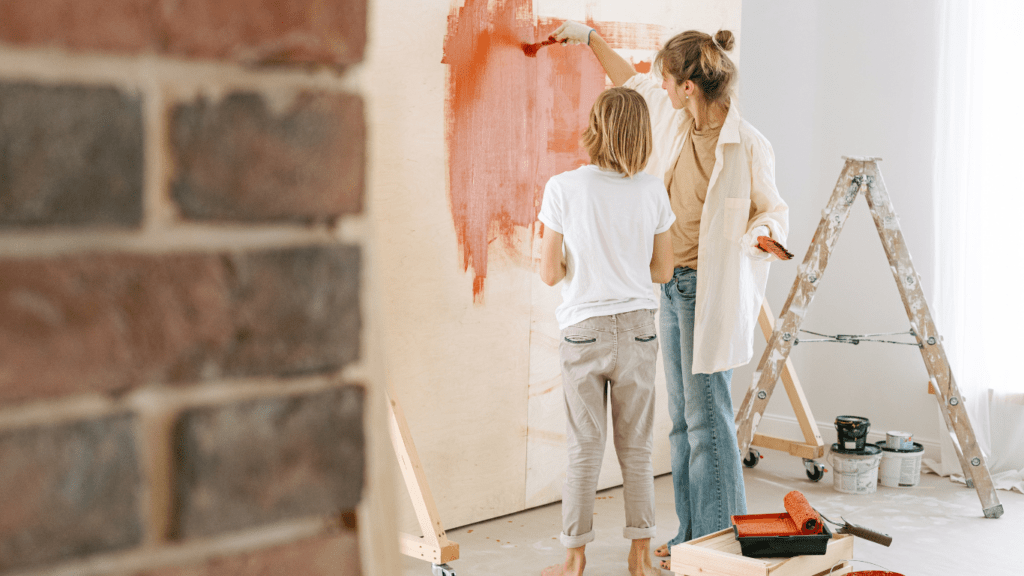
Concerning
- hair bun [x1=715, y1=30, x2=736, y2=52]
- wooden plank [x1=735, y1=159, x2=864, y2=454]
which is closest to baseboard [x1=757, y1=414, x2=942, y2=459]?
wooden plank [x1=735, y1=159, x2=864, y2=454]

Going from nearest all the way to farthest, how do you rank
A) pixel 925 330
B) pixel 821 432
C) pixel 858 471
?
pixel 925 330, pixel 858 471, pixel 821 432

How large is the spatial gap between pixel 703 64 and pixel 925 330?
62.7 inches

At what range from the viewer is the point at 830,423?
4258 millimetres

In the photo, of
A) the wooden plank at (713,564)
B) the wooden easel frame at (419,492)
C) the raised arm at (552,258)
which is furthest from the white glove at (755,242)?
the wooden easel frame at (419,492)

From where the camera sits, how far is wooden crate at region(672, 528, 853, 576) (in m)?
1.99

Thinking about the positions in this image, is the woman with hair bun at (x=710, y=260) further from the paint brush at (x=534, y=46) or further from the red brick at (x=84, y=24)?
the red brick at (x=84, y=24)

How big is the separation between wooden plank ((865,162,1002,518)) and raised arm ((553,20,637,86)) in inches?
41.9

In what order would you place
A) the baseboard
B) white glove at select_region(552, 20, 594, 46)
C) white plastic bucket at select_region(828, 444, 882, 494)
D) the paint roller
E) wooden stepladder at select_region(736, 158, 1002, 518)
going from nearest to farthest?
the paint roller
white glove at select_region(552, 20, 594, 46)
wooden stepladder at select_region(736, 158, 1002, 518)
white plastic bucket at select_region(828, 444, 882, 494)
the baseboard

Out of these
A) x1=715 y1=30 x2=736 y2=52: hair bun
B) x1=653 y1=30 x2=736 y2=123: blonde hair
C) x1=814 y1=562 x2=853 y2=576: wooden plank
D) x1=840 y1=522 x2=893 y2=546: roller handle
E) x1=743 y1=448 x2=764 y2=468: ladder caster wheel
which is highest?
x1=715 y1=30 x2=736 y2=52: hair bun

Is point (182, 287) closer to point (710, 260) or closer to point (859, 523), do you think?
point (710, 260)

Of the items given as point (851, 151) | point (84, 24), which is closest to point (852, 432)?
point (851, 151)

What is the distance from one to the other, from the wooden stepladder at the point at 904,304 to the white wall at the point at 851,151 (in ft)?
2.41

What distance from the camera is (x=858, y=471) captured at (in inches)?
139

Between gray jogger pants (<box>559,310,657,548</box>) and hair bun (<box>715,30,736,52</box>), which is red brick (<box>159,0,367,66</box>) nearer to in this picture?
gray jogger pants (<box>559,310,657,548</box>)
